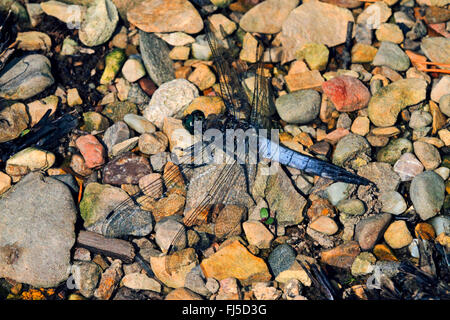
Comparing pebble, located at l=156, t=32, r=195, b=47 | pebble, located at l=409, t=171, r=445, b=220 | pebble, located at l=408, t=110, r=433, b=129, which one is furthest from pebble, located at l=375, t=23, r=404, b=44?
pebble, located at l=156, t=32, r=195, b=47

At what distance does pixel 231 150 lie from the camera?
17.1 feet

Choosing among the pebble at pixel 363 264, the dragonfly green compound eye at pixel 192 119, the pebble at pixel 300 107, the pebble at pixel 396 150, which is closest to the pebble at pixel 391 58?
the pebble at pixel 300 107

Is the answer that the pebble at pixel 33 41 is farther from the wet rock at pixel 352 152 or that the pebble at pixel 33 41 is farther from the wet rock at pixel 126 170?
the wet rock at pixel 352 152

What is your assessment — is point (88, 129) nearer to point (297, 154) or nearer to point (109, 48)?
point (109, 48)


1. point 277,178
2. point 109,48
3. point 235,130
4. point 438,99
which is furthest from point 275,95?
point 109,48

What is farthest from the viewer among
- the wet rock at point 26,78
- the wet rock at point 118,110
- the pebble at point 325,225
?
the wet rock at point 118,110

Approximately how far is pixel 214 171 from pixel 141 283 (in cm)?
154

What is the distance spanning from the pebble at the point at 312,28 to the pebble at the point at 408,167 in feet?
6.58

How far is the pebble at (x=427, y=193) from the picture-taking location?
4691 millimetres

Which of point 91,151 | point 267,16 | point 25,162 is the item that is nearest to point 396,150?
point 267,16

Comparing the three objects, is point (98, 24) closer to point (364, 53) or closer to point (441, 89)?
point (364, 53)

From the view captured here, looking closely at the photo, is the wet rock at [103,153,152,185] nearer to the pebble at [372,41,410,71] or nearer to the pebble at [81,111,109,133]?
the pebble at [81,111,109,133]

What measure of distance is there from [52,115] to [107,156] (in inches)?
40.6

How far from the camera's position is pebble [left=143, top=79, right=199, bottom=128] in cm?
548
